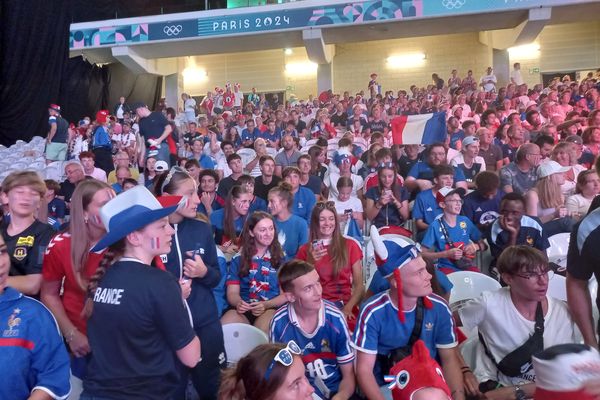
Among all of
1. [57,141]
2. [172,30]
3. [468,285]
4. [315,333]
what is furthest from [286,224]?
[172,30]

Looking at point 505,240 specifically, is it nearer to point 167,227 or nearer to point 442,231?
point 442,231

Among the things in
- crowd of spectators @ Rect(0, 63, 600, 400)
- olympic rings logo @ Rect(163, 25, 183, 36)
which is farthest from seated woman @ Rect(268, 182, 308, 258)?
olympic rings logo @ Rect(163, 25, 183, 36)

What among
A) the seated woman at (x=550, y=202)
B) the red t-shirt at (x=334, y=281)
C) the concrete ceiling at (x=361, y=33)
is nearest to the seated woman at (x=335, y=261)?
the red t-shirt at (x=334, y=281)

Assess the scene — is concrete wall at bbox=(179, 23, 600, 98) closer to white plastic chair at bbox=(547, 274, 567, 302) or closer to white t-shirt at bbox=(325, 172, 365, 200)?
white t-shirt at bbox=(325, 172, 365, 200)

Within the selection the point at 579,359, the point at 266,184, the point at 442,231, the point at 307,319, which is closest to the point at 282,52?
the point at 266,184

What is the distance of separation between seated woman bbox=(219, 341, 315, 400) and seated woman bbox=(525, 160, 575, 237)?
3845mm

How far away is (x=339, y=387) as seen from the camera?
114 inches

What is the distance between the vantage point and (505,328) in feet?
9.04

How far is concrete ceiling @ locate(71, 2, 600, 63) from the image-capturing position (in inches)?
730

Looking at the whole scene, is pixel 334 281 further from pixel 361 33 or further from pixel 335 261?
pixel 361 33

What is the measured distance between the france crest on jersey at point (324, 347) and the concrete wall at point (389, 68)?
2103cm

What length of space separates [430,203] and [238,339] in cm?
316

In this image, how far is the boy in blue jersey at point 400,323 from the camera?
277 centimetres

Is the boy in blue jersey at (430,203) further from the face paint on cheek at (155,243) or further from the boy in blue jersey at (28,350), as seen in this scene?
the boy in blue jersey at (28,350)
